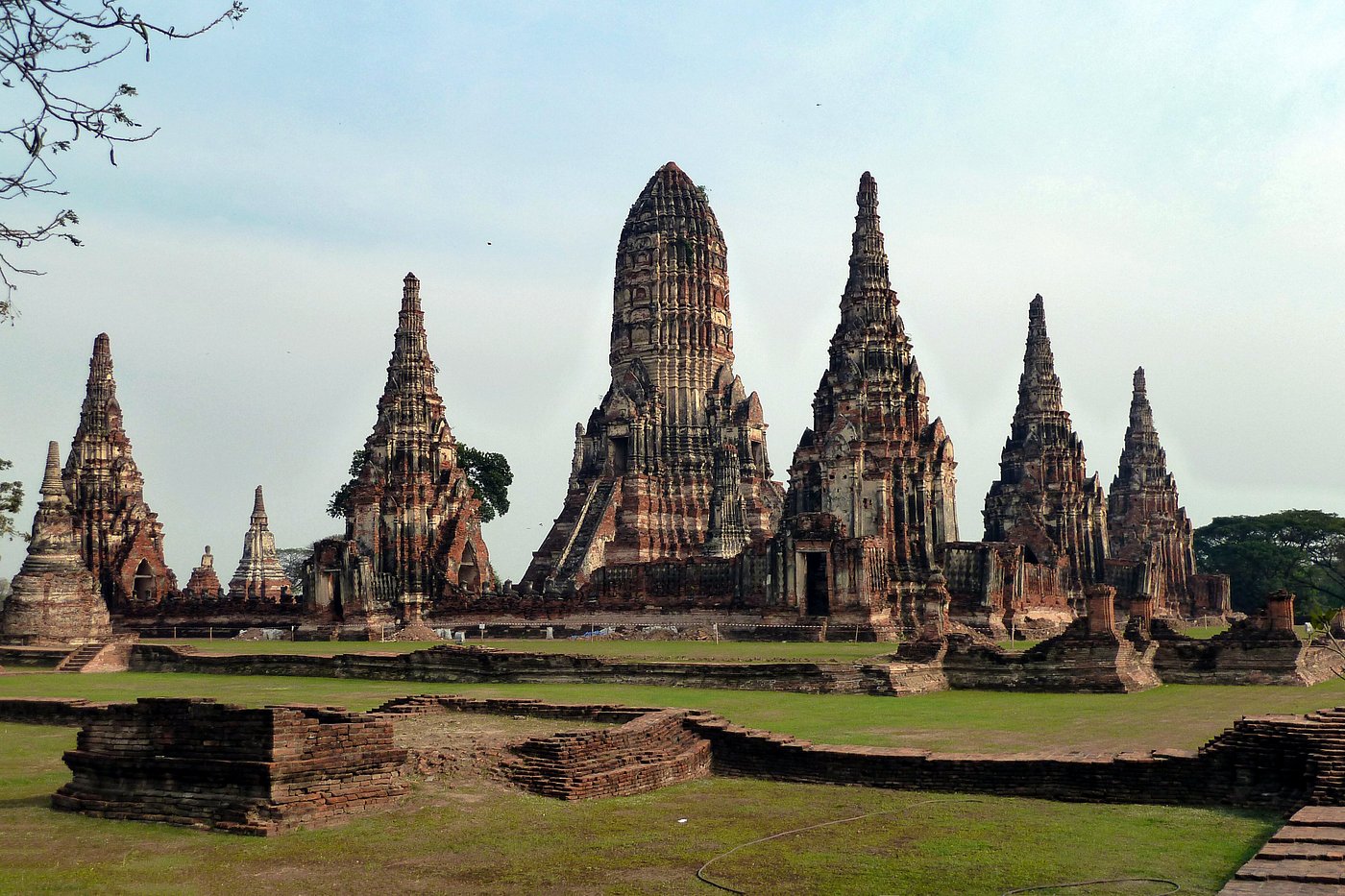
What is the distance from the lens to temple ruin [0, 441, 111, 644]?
1662 inches

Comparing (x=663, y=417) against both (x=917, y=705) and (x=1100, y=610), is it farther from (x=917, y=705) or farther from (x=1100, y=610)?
(x=917, y=705)

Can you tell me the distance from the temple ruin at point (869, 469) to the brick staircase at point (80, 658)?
60.0ft

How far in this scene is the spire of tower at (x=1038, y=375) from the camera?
60031mm

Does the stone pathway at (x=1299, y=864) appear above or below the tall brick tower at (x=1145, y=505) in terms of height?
below

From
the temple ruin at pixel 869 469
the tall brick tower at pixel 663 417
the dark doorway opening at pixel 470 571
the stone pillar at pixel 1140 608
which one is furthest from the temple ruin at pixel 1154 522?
the stone pillar at pixel 1140 608

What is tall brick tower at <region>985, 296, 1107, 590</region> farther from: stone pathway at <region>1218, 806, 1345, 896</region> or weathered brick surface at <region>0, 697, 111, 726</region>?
stone pathway at <region>1218, 806, 1345, 896</region>

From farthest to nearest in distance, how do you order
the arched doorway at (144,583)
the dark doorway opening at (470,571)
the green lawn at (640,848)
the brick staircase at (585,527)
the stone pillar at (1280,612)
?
the arched doorway at (144,583), the brick staircase at (585,527), the dark doorway opening at (470,571), the stone pillar at (1280,612), the green lawn at (640,848)

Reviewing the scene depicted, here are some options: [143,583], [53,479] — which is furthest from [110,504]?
[53,479]

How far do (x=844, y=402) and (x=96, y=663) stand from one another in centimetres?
2269

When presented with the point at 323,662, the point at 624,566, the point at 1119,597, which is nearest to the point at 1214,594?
the point at 1119,597

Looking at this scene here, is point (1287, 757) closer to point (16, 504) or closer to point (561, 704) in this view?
point (561, 704)

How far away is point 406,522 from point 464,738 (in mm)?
34631

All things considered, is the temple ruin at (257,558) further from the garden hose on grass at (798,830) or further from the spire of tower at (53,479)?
the garden hose on grass at (798,830)

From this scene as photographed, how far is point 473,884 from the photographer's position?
351 inches
